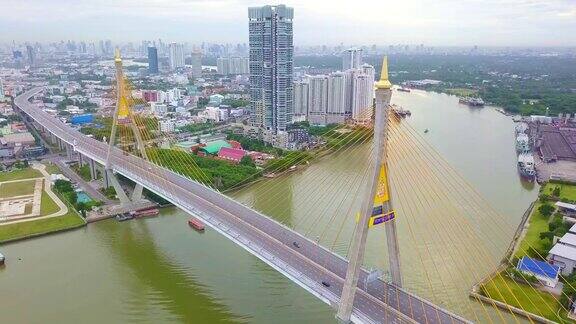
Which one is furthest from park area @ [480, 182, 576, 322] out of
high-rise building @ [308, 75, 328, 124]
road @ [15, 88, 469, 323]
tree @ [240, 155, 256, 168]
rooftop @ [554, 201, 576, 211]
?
high-rise building @ [308, 75, 328, 124]

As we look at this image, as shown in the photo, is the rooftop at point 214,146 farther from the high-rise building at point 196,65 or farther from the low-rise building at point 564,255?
the high-rise building at point 196,65

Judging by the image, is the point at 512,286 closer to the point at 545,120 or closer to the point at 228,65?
the point at 545,120

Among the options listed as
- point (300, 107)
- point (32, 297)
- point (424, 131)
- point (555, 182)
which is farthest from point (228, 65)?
point (32, 297)

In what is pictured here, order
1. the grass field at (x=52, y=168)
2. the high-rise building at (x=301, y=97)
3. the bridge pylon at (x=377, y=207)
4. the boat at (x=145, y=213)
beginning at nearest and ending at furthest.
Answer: the bridge pylon at (x=377, y=207)
the boat at (x=145, y=213)
the grass field at (x=52, y=168)
the high-rise building at (x=301, y=97)

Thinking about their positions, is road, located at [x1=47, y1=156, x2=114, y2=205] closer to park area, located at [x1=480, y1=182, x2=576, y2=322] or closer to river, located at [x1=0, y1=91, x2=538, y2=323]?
river, located at [x1=0, y1=91, x2=538, y2=323]

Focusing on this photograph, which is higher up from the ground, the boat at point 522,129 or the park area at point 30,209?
the boat at point 522,129

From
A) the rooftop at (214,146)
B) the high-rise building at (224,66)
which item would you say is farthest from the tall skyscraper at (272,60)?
the high-rise building at (224,66)

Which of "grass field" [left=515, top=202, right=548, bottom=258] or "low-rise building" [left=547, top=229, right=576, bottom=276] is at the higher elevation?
"low-rise building" [left=547, top=229, right=576, bottom=276]
